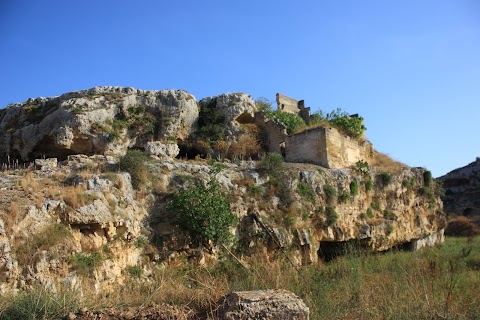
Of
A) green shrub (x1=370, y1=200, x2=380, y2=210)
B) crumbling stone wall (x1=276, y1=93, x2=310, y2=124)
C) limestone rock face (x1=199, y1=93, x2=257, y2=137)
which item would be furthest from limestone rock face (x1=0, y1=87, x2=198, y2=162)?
green shrub (x1=370, y1=200, x2=380, y2=210)

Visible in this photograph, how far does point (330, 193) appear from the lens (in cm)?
1587

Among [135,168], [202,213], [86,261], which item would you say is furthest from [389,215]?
[86,261]

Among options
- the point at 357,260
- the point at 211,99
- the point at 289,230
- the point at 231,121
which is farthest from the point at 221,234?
the point at 211,99

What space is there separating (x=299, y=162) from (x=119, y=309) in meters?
13.3

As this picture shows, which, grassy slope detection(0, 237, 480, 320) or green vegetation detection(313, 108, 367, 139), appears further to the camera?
green vegetation detection(313, 108, 367, 139)

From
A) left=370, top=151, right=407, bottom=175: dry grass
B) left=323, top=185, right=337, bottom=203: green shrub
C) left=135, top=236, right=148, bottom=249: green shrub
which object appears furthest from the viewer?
left=370, top=151, right=407, bottom=175: dry grass

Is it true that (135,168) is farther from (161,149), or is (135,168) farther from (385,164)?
(385,164)

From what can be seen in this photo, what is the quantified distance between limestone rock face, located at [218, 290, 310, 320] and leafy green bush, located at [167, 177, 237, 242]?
6.42 meters

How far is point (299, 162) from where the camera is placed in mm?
18594

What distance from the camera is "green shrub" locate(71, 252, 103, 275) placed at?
9.28 meters

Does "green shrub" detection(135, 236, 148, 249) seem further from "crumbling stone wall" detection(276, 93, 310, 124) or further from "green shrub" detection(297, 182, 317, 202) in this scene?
"crumbling stone wall" detection(276, 93, 310, 124)

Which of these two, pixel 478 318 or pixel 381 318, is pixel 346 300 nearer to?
pixel 381 318

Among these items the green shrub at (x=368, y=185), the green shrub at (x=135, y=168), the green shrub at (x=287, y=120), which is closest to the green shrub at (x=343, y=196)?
the green shrub at (x=368, y=185)

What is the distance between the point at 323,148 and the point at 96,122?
1018 centimetres
